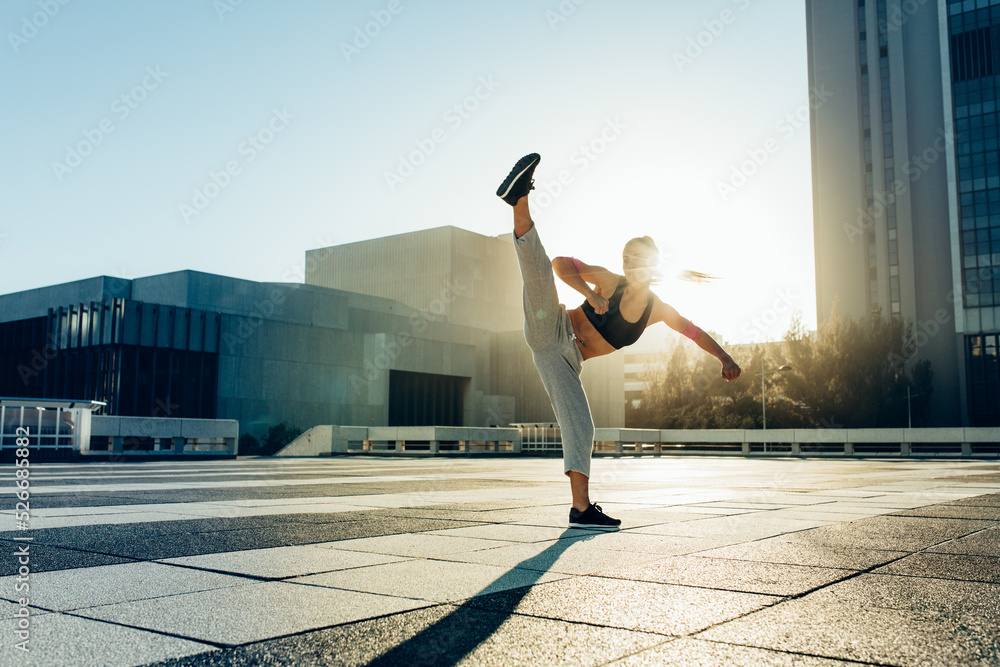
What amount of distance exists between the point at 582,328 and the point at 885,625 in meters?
2.71

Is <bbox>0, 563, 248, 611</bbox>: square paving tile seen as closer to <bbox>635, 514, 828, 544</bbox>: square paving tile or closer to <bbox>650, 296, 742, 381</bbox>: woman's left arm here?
<bbox>635, 514, 828, 544</bbox>: square paving tile

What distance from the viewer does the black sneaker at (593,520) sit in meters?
4.45

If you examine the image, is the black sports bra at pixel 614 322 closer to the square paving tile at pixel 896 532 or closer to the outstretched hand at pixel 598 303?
the outstretched hand at pixel 598 303

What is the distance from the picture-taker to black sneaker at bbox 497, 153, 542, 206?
4.03 meters

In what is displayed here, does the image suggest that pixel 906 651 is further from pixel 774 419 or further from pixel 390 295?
pixel 390 295

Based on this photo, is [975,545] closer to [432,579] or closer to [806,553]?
[806,553]

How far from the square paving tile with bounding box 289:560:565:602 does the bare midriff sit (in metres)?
1.87

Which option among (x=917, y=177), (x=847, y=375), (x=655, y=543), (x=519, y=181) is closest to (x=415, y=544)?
(x=655, y=543)

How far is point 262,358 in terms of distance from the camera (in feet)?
146

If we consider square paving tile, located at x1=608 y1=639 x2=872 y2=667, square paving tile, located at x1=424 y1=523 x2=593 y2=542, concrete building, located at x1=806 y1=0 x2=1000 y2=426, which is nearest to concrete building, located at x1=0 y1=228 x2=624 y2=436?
concrete building, located at x1=806 y1=0 x2=1000 y2=426

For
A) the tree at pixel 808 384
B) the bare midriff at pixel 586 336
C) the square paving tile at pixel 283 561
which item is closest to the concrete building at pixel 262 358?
the tree at pixel 808 384

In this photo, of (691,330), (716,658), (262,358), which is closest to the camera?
(716,658)

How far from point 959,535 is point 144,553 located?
421 cm

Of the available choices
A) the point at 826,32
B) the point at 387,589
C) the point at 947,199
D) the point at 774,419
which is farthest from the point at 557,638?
the point at 826,32
